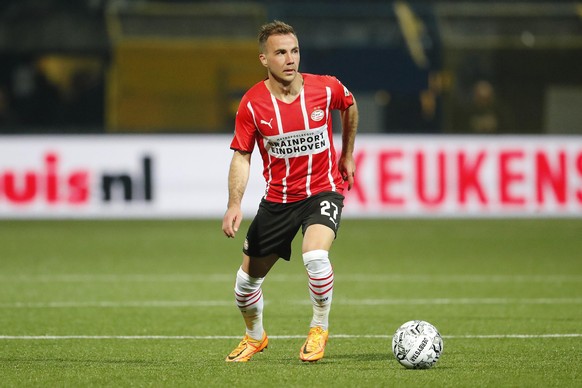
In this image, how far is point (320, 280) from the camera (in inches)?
285

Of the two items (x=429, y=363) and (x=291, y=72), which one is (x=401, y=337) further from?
(x=291, y=72)

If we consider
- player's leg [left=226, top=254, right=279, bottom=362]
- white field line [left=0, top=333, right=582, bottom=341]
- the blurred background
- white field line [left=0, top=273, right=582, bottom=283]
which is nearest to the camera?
player's leg [left=226, top=254, right=279, bottom=362]

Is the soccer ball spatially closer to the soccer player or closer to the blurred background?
the soccer player

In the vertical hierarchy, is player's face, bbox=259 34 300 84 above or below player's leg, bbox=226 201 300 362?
above

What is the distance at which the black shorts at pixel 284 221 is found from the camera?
742 centimetres

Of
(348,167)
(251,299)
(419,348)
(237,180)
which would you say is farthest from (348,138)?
(419,348)

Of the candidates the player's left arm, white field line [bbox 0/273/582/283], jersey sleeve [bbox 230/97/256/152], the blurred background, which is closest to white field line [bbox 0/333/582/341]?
the player's left arm

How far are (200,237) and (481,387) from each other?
11020mm

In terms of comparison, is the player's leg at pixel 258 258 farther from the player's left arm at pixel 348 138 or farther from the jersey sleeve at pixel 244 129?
the player's left arm at pixel 348 138

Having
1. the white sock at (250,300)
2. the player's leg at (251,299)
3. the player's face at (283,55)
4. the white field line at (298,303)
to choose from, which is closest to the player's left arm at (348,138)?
the player's face at (283,55)

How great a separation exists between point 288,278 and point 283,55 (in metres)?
5.50

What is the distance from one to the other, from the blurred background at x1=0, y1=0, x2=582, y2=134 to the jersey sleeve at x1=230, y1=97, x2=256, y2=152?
12.2 metres

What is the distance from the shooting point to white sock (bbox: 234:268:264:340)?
752cm

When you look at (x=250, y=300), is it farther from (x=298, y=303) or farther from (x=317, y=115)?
(x=298, y=303)
